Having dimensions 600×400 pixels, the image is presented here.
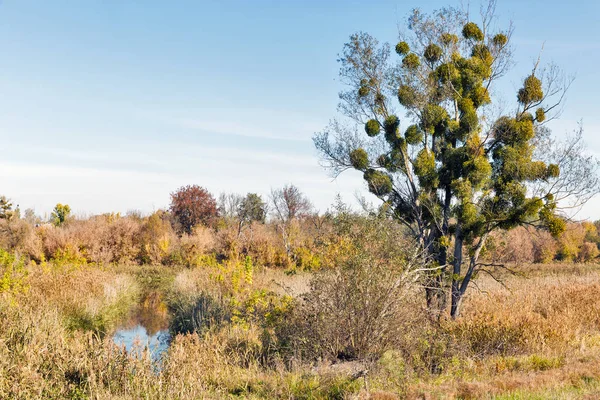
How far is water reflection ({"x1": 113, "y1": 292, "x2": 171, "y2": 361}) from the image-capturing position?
13676mm

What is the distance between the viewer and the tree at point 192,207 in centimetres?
4206

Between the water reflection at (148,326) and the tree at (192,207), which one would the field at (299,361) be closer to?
the water reflection at (148,326)

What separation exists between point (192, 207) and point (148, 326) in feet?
87.2

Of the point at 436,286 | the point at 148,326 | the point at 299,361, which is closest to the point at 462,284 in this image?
the point at 436,286

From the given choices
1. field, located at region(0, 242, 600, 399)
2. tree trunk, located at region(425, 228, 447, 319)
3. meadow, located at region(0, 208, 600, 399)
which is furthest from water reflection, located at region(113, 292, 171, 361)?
tree trunk, located at region(425, 228, 447, 319)

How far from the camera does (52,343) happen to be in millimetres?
8641

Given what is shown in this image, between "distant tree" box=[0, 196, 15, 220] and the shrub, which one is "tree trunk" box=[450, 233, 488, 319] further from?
"distant tree" box=[0, 196, 15, 220]

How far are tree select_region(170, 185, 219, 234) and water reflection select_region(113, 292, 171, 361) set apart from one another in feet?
70.9

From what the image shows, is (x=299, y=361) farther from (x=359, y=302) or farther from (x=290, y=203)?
(x=290, y=203)

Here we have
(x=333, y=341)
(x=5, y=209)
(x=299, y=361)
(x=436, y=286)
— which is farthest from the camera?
(x=5, y=209)

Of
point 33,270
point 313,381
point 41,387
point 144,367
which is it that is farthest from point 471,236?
point 33,270

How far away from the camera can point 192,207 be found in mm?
42188

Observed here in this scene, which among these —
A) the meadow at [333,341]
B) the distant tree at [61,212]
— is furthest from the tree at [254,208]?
the meadow at [333,341]

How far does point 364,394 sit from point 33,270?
1320 centimetres
